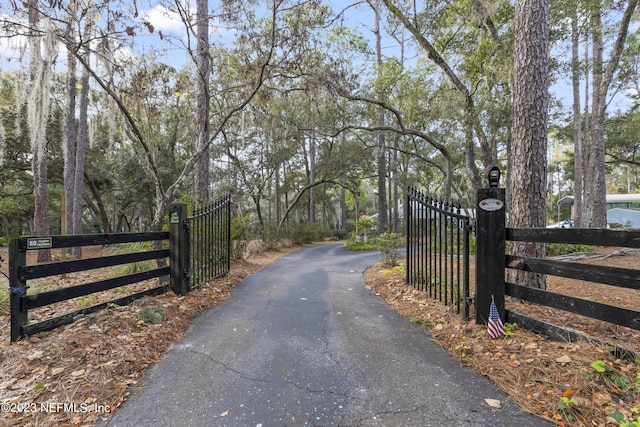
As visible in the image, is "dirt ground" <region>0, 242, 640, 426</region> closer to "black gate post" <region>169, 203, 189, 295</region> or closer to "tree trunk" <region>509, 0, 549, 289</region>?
"black gate post" <region>169, 203, 189, 295</region>

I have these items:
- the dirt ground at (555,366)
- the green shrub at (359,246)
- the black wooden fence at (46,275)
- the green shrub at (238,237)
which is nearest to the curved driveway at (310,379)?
the dirt ground at (555,366)

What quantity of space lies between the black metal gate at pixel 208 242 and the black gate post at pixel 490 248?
422 centimetres

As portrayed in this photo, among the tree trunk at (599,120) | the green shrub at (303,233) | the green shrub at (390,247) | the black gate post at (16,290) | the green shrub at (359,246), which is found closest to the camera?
the black gate post at (16,290)

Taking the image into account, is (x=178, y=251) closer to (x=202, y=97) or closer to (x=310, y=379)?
(x=310, y=379)

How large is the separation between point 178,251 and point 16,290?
6.30ft

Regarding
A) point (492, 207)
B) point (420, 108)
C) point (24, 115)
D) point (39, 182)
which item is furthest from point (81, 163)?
point (492, 207)

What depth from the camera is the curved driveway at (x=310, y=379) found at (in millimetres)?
2105

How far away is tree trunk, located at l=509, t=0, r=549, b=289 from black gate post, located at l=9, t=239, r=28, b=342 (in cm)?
562

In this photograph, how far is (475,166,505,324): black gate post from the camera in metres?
3.29

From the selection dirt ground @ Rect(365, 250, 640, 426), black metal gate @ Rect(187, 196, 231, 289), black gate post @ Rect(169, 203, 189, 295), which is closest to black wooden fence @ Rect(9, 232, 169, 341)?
black gate post @ Rect(169, 203, 189, 295)

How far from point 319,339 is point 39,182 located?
1169 centimetres

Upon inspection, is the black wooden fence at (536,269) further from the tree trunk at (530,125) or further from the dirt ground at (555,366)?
the tree trunk at (530,125)

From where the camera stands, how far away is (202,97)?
7.63 meters

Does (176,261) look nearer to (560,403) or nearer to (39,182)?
(560,403)
